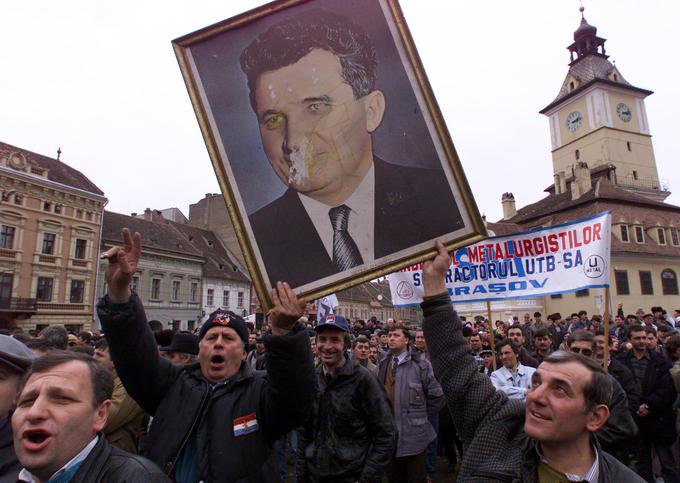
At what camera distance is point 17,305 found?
3009 centimetres

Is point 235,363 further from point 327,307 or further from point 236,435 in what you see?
point 327,307

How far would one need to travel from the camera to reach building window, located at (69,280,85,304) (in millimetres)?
33844

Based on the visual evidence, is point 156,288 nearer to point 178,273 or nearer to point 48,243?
point 178,273

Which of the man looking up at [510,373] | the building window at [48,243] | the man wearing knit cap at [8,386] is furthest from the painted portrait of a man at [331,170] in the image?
the building window at [48,243]

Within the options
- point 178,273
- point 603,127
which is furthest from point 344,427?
point 603,127

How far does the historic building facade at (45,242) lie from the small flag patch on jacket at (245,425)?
33485mm

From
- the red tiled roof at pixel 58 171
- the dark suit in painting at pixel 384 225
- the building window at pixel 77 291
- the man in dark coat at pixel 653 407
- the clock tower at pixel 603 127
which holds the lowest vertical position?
the man in dark coat at pixel 653 407

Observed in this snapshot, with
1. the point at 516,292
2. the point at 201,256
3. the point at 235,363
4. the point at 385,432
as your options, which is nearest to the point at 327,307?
the point at 516,292

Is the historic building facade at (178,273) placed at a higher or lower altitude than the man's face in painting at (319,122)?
higher

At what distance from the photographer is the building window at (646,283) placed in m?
36.0

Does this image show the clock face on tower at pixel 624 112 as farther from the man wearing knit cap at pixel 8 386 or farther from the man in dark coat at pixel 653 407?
the man wearing knit cap at pixel 8 386

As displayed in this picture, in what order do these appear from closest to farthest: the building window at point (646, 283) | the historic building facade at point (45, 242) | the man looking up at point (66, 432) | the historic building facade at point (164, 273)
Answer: the man looking up at point (66, 432), the historic building facade at point (45, 242), the building window at point (646, 283), the historic building facade at point (164, 273)

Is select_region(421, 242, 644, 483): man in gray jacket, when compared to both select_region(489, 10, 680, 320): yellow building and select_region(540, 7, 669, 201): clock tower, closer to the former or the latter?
select_region(489, 10, 680, 320): yellow building

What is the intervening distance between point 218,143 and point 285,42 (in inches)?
25.9
